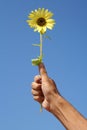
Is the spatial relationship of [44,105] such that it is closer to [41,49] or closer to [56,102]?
[56,102]

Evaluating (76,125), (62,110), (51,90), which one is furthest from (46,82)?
(76,125)

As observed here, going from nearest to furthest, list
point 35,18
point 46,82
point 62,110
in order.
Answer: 1. point 62,110
2. point 46,82
3. point 35,18

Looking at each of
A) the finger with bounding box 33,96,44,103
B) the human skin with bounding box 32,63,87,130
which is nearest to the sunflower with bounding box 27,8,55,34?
the human skin with bounding box 32,63,87,130

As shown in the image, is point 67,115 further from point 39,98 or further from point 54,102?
point 39,98

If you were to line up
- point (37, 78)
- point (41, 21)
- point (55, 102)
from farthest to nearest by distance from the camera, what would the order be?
point (41, 21)
point (37, 78)
point (55, 102)

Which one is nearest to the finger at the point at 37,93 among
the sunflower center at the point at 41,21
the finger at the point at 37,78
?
the finger at the point at 37,78

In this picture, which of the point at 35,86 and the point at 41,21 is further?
A: the point at 41,21

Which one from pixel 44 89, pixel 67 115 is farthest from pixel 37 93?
pixel 67 115

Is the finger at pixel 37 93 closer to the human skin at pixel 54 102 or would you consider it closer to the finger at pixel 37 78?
the human skin at pixel 54 102
